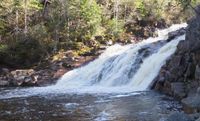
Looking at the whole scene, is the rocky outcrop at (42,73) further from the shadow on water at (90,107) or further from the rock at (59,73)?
the shadow on water at (90,107)

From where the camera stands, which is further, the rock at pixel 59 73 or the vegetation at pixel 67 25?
A: the vegetation at pixel 67 25

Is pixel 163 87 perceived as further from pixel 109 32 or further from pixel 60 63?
pixel 109 32

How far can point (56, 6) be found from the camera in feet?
196

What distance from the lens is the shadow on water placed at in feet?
80.2

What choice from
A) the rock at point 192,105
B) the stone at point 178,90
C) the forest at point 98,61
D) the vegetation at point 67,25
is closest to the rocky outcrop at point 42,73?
the forest at point 98,61

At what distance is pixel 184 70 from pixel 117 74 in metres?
9.28

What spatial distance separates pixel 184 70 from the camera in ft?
105

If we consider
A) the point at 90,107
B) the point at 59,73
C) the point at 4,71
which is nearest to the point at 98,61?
the point at 59,73

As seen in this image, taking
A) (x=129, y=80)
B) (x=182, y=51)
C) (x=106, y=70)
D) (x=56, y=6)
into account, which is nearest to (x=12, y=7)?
(x=56, y=6)

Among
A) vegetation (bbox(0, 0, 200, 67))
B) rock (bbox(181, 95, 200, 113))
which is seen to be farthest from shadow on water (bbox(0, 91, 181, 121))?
vegetation (bbox(0, 0, 200, 67))

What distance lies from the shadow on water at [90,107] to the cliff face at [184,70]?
3.64 ft

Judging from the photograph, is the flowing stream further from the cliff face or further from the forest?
the cliff face

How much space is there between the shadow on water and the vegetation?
19.8 metres

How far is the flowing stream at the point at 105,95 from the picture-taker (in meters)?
25.3
